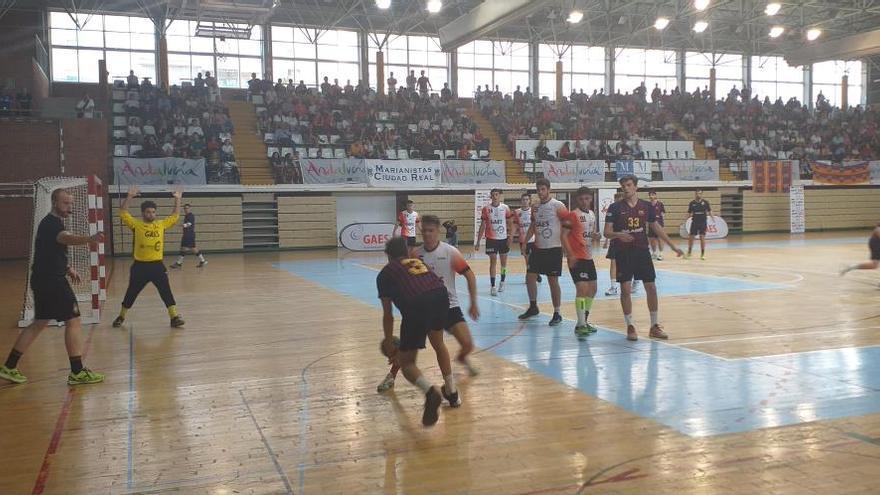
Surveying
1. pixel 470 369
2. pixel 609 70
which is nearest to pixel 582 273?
pixel 470 369

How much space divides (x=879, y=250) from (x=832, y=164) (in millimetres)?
26013

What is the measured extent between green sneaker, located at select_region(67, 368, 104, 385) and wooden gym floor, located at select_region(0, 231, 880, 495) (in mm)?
128

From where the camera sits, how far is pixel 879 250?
44.2 feet

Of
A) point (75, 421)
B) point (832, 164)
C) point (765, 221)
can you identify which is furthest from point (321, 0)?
point (75, 421)

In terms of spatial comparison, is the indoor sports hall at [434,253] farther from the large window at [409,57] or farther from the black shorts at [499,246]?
the large window at [409,57]

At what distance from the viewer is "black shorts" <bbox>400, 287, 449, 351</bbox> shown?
5.92 metres

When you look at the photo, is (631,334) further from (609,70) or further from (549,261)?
(609,70)

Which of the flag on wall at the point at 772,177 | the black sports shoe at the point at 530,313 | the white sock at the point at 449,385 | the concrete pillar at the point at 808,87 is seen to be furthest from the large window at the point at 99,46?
the concrete pillar at the point at 808,87

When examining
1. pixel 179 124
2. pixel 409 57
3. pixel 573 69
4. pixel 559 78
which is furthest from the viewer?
pixel 573 69

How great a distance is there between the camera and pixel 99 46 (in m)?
34.8

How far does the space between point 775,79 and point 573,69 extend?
1507 centimetres

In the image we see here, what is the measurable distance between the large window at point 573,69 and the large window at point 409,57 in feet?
20.6

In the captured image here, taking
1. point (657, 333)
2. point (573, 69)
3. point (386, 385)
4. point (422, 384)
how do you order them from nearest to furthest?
point (422, 384), point (386, 385), point (657, 333), point (573, 69)

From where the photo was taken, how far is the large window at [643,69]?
45.1 metres
